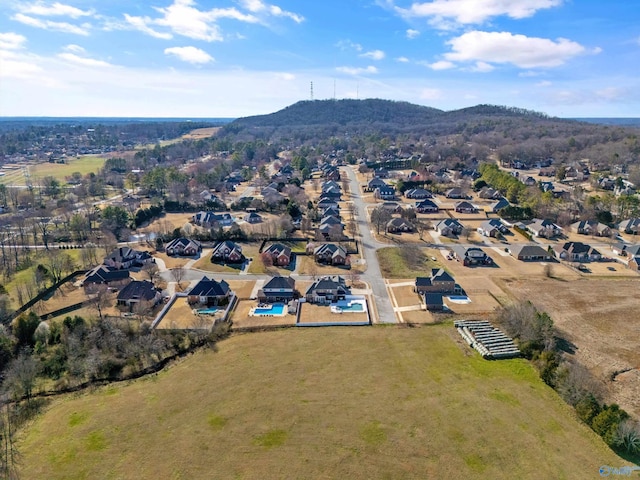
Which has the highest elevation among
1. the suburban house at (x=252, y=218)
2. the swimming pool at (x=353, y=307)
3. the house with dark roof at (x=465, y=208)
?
the house with dark roof at (x=465, y=208)

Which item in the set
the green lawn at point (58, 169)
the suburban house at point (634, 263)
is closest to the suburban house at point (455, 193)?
the suburban house at point (634, 263)

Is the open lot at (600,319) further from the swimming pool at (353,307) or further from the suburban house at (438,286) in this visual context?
the swimming pool at (353,307)

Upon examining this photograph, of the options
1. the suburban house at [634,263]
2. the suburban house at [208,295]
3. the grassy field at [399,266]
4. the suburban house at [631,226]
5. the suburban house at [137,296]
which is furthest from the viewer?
the suburban house at [631,226]

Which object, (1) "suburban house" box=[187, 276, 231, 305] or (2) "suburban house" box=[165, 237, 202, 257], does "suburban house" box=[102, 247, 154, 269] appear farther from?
(1) "suburban house" box=[187, 276, 231, 305]

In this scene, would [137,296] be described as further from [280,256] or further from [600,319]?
[600,319]

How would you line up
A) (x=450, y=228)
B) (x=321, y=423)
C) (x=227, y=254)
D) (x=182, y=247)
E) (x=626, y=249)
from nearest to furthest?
(x=321, y=423) < (x=227, y=254) < (x=626, y=249) < (x=182, y=247) < (x=450, y=228)

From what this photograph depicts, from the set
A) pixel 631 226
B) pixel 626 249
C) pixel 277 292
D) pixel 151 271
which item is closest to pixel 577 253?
pixel 626 249

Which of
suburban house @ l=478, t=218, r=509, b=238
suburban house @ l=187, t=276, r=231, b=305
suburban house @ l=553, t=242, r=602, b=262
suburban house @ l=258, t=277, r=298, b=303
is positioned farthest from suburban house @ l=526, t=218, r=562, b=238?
suburban house @ l=187, t=276, r=231, b=305
